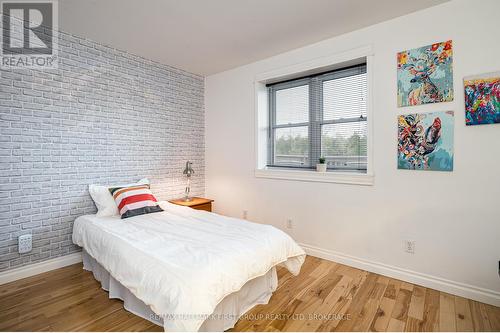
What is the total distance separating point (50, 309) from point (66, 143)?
1673 mm

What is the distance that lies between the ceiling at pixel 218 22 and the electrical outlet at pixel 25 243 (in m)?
2.24

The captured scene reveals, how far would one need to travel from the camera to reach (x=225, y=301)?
5.99 ft

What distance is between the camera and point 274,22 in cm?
264

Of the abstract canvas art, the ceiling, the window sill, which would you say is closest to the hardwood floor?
the window sill

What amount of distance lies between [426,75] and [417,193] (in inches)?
44.6

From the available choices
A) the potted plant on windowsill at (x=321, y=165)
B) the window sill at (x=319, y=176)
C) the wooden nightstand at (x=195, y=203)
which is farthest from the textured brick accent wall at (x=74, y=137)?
the potted plant on windowsill at (x=321, y=165)

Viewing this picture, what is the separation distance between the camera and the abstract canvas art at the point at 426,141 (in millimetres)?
2324

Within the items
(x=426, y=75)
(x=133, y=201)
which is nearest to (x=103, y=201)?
(x=133, y=201)

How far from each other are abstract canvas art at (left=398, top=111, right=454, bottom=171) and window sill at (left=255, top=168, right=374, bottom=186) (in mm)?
386

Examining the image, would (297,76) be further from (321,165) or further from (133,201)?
(133,201)

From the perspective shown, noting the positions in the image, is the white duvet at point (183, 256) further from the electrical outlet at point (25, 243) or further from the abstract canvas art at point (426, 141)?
the abstract canvas art at point (426, 141)

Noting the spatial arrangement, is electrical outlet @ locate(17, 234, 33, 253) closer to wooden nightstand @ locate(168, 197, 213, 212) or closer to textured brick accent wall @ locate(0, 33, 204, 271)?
textured brick accent wall @ locate(0, 33, 204, 271)

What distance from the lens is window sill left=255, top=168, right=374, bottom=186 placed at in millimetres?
2819

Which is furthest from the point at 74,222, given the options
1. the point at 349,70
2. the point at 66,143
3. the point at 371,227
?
the point at 349,70
